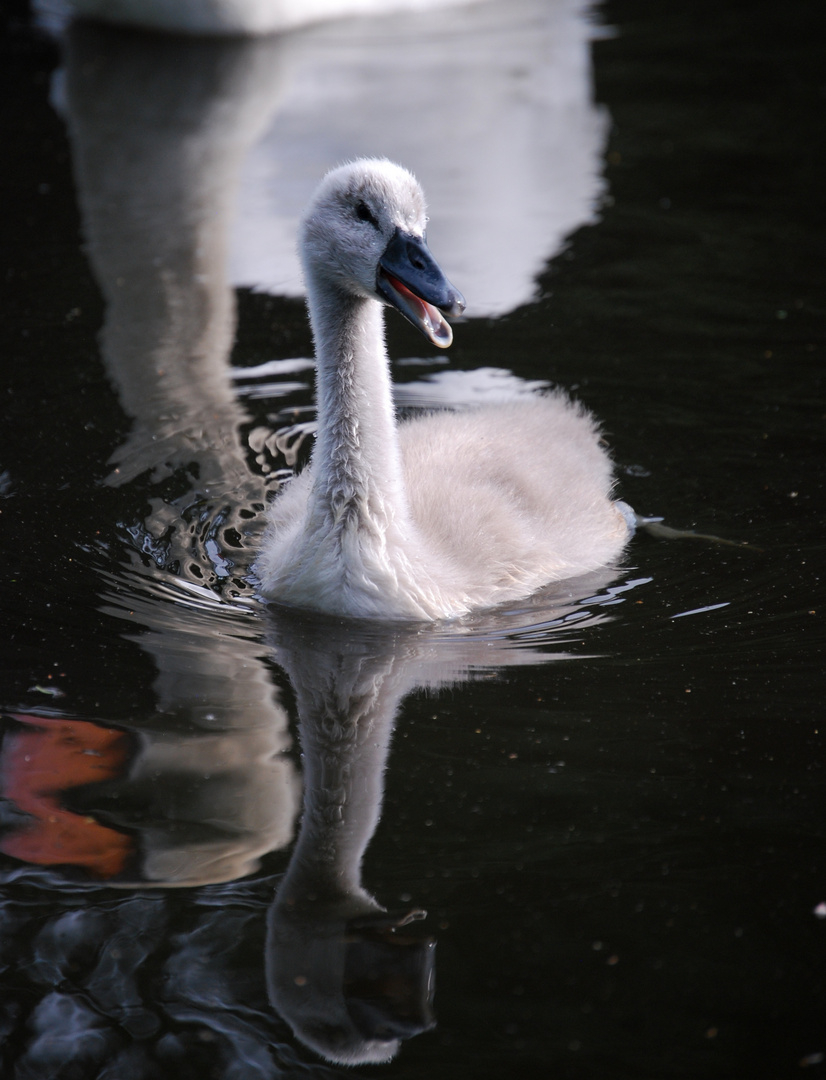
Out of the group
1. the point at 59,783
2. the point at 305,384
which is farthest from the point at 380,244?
the point at 305,384

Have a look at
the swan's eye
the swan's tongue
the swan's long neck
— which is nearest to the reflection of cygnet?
the swan's long neck

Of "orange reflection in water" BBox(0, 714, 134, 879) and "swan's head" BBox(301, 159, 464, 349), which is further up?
"swan's head" BBox(301, 159, 464, 349)

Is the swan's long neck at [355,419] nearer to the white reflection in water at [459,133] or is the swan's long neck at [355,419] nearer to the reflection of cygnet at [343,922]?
Result: the reflection of cygnet at [343,922]

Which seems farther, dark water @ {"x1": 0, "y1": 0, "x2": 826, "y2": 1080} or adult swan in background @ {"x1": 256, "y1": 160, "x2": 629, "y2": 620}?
adult swan in background @ {"x1": 256, "y1": 160, "x2": 629, "y2": 620}

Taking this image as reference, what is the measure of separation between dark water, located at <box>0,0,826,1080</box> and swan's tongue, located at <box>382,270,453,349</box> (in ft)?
2.79

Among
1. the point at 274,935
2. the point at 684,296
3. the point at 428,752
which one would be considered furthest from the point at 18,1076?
the point at 684,296

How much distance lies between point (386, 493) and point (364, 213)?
0.76 metres

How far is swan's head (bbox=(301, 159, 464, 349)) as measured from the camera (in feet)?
11.9

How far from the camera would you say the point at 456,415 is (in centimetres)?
504

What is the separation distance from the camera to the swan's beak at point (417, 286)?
3.55 metres

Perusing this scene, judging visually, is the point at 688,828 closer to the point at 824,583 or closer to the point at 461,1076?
the point at 461,1076

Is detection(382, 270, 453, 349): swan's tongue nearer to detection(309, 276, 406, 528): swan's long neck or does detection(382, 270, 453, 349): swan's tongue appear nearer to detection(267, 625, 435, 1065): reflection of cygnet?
detection(309, 276, 406, 528): swan's long neck

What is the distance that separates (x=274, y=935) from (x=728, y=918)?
87 cm

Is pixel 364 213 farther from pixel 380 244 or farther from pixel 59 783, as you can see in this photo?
pixel 59 783
